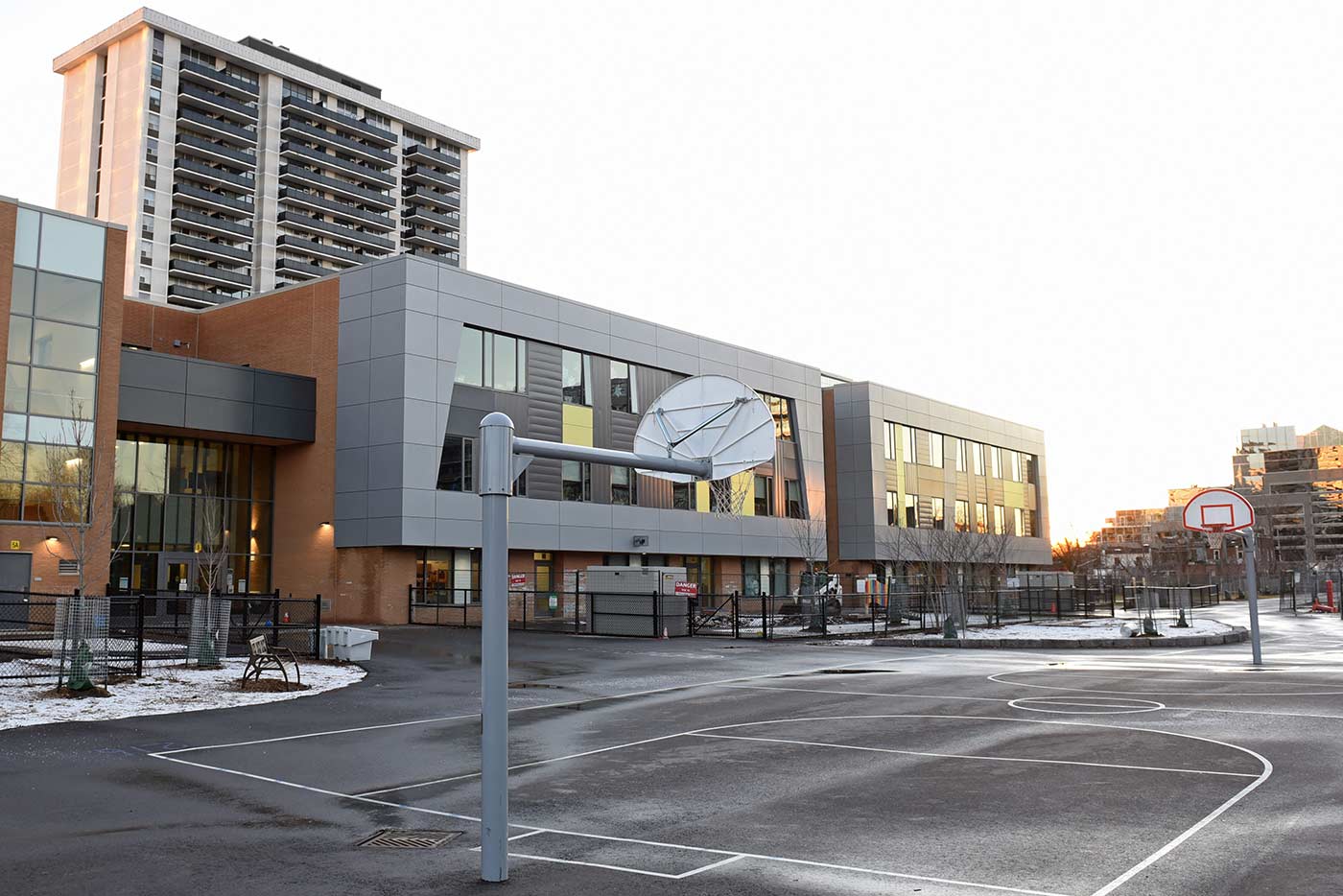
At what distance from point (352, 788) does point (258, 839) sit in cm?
221

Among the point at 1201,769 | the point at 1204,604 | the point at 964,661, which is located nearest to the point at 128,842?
the point at 1201,769

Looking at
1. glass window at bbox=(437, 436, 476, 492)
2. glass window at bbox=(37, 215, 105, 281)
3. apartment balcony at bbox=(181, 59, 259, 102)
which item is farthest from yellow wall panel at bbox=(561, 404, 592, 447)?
apartment balcony at bbox=(181, 59, 259, 102)

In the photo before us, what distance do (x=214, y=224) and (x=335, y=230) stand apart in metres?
12.8

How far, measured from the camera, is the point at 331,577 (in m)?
43.0

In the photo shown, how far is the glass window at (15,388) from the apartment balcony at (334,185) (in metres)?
82.1

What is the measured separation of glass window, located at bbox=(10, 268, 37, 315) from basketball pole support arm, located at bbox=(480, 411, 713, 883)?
33.9 metres

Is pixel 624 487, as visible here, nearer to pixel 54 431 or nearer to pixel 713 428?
pixel 54 431

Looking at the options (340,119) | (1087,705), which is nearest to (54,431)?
(1087,705)

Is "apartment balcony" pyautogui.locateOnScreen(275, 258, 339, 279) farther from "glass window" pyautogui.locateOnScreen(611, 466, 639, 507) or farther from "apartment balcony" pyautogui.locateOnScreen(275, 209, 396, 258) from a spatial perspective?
"glass window" pyautogui.locateOnScreen(611, 466, 639, 507)

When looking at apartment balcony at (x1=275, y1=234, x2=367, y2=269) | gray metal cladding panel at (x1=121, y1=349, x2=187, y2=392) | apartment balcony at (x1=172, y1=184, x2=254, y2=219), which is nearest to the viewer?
gray metal cladding panel at (x1=121, y1=349, x2=187, y2=392)

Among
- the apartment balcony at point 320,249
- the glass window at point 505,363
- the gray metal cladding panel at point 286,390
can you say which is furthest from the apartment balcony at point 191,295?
the glass window at point 505,363

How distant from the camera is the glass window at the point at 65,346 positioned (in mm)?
35031

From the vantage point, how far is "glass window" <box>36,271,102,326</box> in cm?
3519

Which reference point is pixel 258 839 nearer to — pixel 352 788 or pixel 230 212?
pixel 352 788
